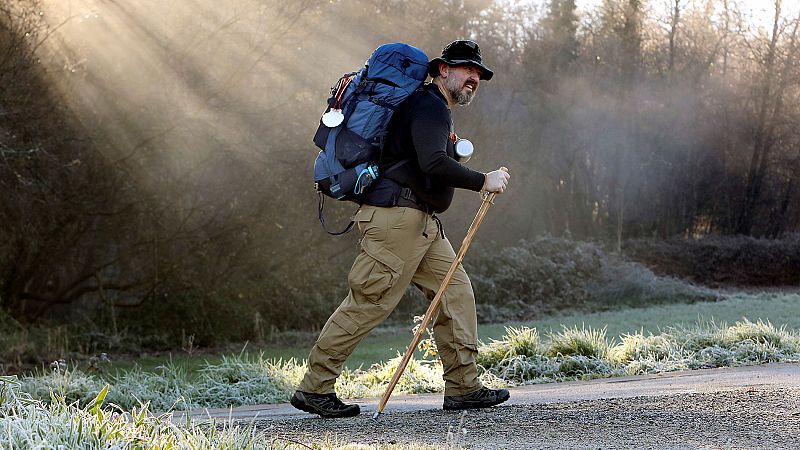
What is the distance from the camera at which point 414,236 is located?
17.0ft

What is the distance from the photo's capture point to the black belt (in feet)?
17.0

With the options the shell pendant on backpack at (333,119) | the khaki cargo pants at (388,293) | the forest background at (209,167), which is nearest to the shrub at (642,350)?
the khaki cargo pants at (388,293)

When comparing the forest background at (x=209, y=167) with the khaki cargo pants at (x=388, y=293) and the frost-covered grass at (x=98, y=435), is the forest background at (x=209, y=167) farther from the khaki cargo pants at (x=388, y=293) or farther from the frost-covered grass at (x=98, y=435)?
the frost-covered grass at (x=98, y=435)

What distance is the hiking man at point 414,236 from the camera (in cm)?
508

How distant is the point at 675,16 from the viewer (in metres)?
30.2

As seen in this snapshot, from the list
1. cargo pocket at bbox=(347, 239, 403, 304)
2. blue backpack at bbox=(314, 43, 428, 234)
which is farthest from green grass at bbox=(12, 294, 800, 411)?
blue backpack at bbox=(314, 43, 428, 234)

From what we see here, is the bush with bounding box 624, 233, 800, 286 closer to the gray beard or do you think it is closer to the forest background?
the forest background

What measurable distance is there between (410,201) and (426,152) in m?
0.32

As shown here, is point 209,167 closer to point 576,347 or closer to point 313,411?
point 576,347

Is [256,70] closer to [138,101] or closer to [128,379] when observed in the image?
[138,101]

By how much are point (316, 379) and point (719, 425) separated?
6.45ft

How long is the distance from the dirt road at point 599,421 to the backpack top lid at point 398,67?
1.68 meters

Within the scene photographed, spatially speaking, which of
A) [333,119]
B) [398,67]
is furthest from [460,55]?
[333,119]

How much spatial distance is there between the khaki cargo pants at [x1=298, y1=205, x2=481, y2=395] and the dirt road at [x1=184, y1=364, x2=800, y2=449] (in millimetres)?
295
